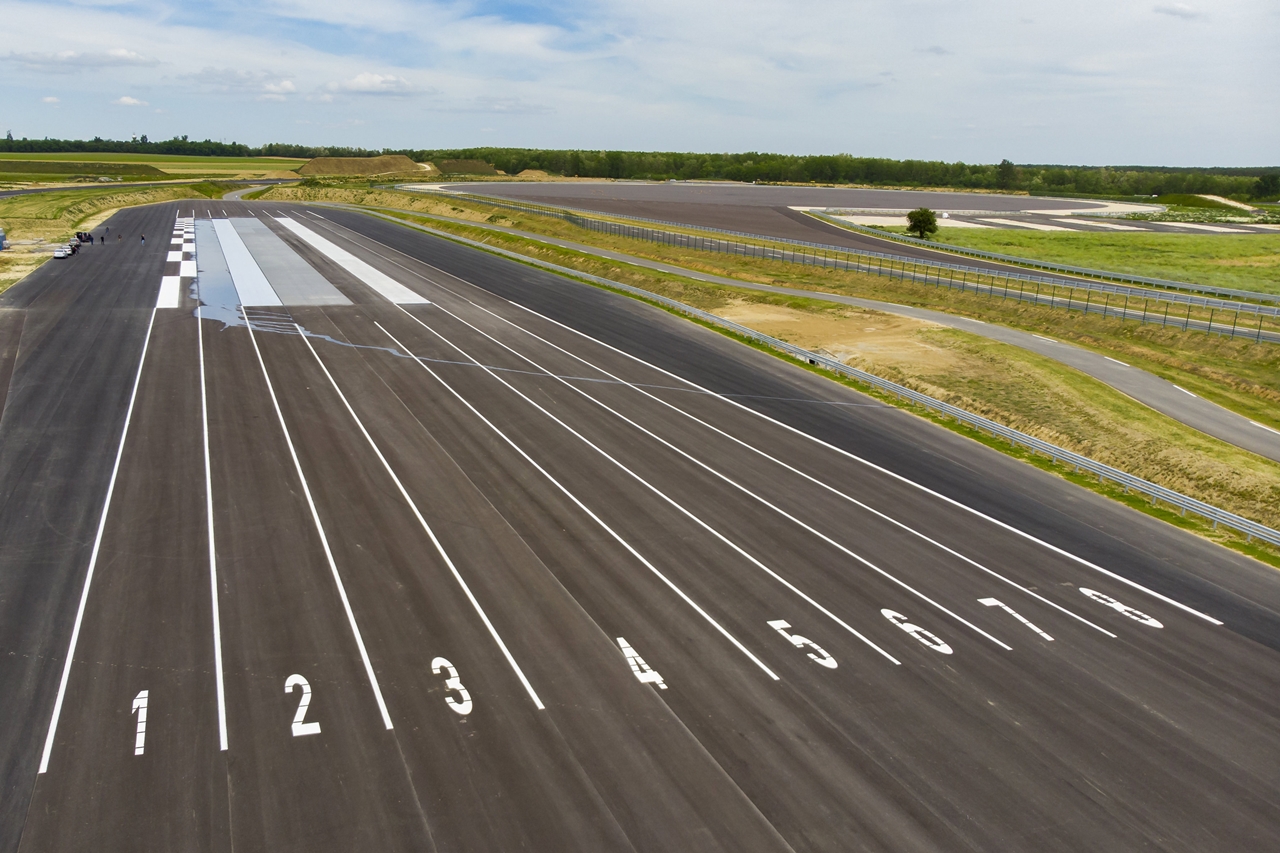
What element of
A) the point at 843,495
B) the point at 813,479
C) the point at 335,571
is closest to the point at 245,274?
the point at 335,571

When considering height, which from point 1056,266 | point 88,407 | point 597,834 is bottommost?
point 597,834

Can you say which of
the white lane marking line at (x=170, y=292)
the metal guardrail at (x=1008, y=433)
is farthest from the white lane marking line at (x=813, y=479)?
the white lane marking line at (x=170, y=292)

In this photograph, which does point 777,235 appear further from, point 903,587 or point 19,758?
point 19,758

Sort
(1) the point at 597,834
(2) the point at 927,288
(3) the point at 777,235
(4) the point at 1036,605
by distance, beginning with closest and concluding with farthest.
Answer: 1. (1) the point at 597,834
2. (4) the point at 1036,605
3. (2) the point at 927,288
4. (3) the point at 777,235

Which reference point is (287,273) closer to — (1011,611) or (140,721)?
(140,721)

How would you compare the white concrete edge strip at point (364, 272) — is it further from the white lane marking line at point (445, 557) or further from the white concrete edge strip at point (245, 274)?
the white lane marking line at point (445, 557)

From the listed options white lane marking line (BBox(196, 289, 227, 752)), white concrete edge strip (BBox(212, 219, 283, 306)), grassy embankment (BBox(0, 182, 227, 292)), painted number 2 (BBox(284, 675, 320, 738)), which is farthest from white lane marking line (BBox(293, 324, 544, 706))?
grassy embankment (BBox(0, 182, 227, 292))

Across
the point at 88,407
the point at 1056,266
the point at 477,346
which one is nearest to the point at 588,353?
the point at 477,346
